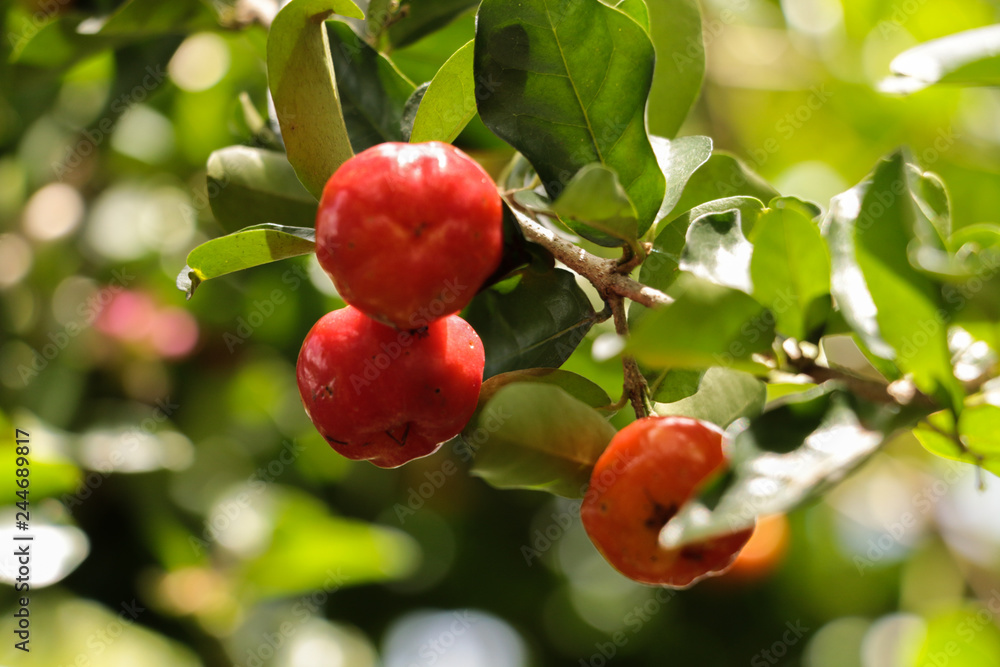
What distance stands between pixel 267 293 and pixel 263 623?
3.34ft

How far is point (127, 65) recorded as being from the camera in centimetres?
168

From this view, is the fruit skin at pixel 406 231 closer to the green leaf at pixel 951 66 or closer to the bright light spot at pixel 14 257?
the green leaf at pixel 951 66

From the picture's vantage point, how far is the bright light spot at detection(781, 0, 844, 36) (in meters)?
2.71

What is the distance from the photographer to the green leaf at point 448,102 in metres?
0.85

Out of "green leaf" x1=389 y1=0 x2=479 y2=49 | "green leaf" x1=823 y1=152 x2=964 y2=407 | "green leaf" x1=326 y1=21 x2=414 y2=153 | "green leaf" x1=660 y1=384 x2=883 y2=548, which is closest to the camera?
"green leaf" x1=660 y1=384 x2=883 y2=548

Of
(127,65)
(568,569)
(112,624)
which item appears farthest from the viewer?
(568,569)

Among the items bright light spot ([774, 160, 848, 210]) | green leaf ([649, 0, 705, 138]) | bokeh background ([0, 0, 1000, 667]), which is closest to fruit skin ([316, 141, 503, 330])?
green leaf ([649, 0, 705, 138])

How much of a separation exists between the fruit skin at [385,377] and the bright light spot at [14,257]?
1917 millimetres

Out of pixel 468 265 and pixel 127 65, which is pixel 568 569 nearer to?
pixel 127 65

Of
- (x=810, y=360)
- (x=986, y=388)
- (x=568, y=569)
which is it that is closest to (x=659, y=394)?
(x=810, y=360)

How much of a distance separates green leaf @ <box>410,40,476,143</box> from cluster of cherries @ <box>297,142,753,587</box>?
15cm

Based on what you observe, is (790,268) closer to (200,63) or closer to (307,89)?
(307,89)

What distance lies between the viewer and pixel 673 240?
35.0 inches

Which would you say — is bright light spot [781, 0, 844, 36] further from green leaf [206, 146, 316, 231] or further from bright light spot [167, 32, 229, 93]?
green leaf [206, 146, 316, 231]
